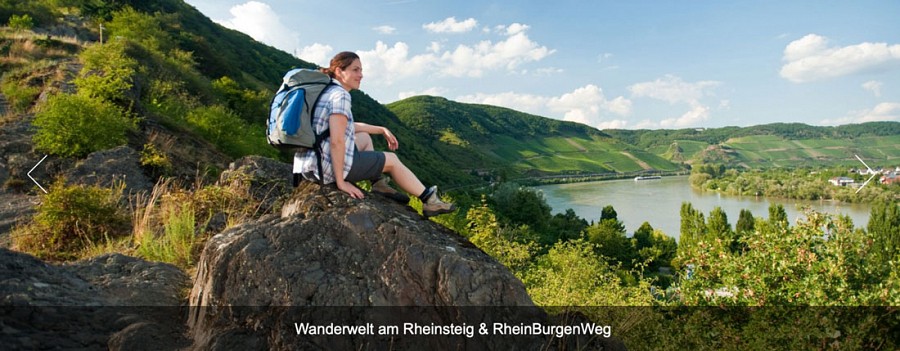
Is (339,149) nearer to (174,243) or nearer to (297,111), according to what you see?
(297,111)

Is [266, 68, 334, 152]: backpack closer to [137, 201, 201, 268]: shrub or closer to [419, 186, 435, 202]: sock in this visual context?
[419, 186, 435, 202]: sock

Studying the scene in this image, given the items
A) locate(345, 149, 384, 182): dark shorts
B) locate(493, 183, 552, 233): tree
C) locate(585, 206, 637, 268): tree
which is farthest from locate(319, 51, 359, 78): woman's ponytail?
locate(493, 183, 552, 233): tree

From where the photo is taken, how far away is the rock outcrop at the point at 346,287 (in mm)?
3252

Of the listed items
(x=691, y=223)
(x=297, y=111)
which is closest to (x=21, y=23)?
(x=297, y=111)

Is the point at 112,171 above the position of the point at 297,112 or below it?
below

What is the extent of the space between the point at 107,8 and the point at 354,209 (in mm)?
37011

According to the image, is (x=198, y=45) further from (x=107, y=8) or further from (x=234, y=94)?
(x=234, y=94)

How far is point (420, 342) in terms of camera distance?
129 inches

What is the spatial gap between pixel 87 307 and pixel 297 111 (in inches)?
81.7

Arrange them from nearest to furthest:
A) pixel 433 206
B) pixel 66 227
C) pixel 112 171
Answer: pixel 433 206, pixel 66 227, pixel 112 171

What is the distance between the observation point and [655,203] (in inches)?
4281

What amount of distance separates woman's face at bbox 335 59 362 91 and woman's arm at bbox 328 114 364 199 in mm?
455

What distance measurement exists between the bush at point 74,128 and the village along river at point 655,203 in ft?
236

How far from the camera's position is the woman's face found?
406 cm
